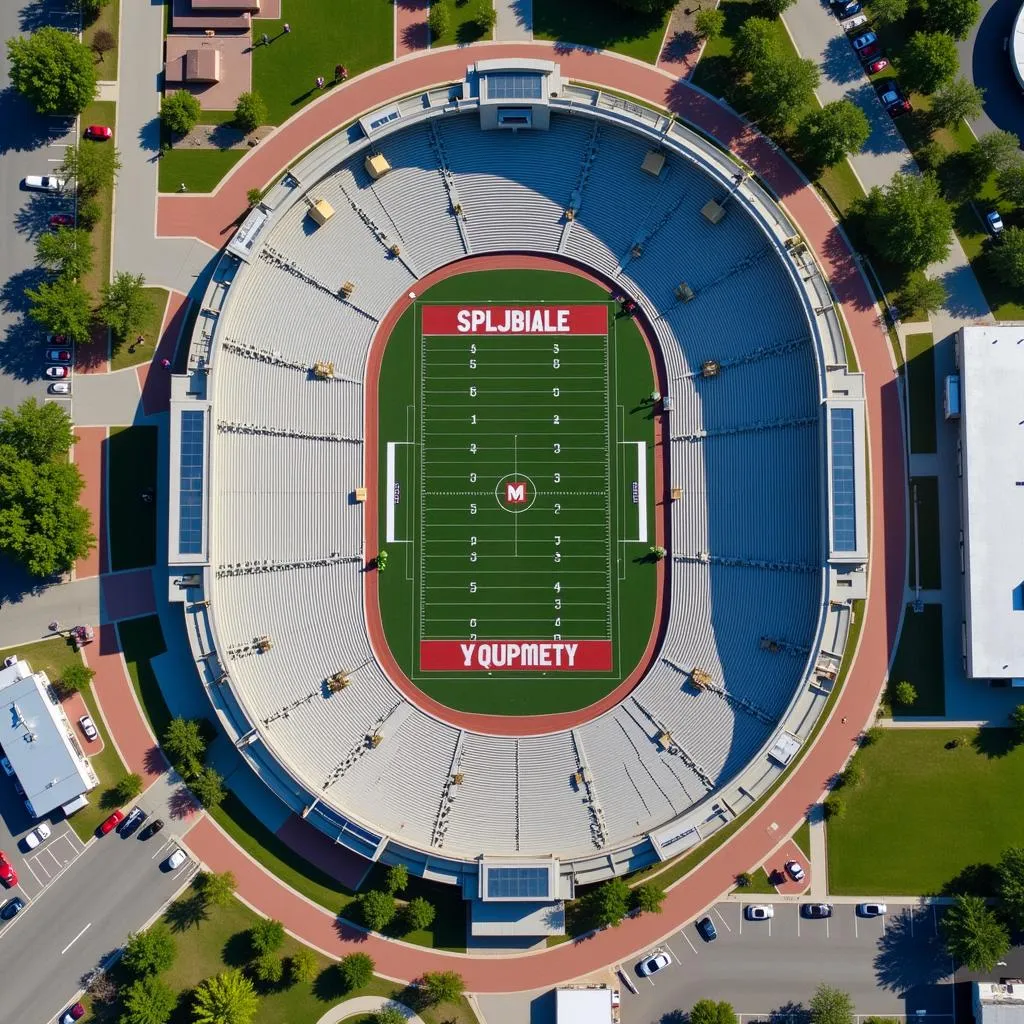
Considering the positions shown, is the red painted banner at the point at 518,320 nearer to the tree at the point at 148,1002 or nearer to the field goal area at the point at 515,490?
the field goal area at the point at 515,490

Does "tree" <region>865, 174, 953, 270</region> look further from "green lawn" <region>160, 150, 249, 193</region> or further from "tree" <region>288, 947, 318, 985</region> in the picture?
"tree" <region>288, 947, 318, 985</region>

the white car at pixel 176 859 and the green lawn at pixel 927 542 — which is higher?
the green lawn at pixel 927 542

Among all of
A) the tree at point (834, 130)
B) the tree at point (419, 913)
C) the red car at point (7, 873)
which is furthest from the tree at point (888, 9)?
the red car at point (7, 873)

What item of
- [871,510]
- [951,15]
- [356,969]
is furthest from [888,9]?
[356,969]

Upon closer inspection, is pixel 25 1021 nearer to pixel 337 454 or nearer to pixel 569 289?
pixel 337 454

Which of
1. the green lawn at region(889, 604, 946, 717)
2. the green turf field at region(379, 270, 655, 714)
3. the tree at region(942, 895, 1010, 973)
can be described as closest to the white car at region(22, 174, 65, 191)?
the green turf field at region(379, 270, 655, 714)
